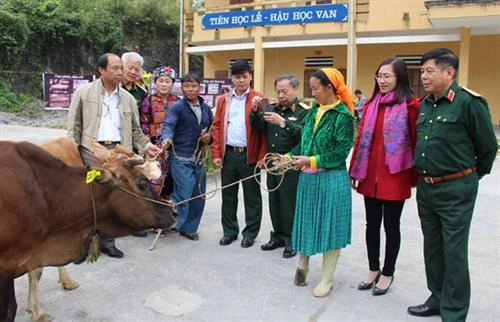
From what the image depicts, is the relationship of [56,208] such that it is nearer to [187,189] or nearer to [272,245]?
[187,189]

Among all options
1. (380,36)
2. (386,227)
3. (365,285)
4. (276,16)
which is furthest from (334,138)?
(276,16)

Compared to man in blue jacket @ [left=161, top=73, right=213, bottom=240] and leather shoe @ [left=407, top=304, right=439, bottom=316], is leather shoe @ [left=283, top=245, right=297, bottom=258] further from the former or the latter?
leather shoe @ [left=407, top=304, right=439, bottom=316]

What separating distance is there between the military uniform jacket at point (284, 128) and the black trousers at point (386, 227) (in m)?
1.18

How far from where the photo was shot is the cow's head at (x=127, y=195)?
3123 millimetres

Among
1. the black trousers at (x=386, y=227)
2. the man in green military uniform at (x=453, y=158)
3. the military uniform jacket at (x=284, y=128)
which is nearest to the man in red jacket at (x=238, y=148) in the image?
the military uniform jacket at (x=284, y=128)

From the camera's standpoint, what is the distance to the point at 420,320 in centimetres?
357

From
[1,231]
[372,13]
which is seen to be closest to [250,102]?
[1,231]

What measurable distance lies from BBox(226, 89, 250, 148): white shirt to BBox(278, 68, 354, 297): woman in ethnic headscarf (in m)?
1.20

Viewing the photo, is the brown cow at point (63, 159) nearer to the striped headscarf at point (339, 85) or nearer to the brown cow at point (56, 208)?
the brown cow at point (56, 208)

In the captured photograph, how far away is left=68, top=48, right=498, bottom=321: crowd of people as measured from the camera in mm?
3332

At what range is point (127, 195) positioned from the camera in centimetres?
314

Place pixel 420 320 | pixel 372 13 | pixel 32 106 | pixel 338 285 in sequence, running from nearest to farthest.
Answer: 1. pixel 420 320
2. pixel 338 285
3. pixel 372 13
4. pixel 32 106

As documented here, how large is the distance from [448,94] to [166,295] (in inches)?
101

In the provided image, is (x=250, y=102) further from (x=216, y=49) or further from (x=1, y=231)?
(x=216, y=49)
